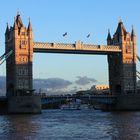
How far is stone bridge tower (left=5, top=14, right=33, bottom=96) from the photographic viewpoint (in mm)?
154125

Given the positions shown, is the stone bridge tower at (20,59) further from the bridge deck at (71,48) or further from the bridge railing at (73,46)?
the bridge deck at (71,48)

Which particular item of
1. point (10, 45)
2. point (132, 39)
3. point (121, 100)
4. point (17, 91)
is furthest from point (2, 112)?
point (132, 39)

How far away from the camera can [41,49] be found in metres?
158

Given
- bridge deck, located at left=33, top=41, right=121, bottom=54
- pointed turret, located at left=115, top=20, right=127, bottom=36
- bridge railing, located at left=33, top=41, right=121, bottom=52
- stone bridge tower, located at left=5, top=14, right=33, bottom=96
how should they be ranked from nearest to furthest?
stone bridge tower, located at left=5, top=14, right=33, bottom=96, bridge railing, located at left=33, top=41, right=121, bottom=52, bridge deck, located at left=33, top=41, right=121, bottom=54, pointed turret, located at left=115, top=20, right=127, bottom=36

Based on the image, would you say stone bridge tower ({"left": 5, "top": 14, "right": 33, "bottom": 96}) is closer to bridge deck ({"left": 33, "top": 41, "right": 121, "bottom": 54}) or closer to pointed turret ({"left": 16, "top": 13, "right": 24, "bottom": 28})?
pointed turret ({"left": 16, "top": 13, "right": 24, "bottom": 28})

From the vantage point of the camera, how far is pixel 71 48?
160 meters

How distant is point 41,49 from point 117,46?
3022 cm

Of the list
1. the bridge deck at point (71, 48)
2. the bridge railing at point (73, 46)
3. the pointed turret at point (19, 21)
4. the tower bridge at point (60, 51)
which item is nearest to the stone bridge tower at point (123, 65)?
the tower bridge at point (60, 51)

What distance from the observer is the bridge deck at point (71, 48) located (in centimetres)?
15650

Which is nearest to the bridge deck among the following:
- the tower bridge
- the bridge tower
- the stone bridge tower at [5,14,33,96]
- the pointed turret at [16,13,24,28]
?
the tower bridge

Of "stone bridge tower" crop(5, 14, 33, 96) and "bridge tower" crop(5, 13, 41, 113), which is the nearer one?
"bridge tower" crop(5, 13, 41, 113)

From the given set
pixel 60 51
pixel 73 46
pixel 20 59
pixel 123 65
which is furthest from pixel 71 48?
pixel 123 65

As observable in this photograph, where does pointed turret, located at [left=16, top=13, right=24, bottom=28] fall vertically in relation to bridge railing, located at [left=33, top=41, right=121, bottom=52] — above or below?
above

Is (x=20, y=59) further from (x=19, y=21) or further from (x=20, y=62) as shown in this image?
(x=19, y=21)
